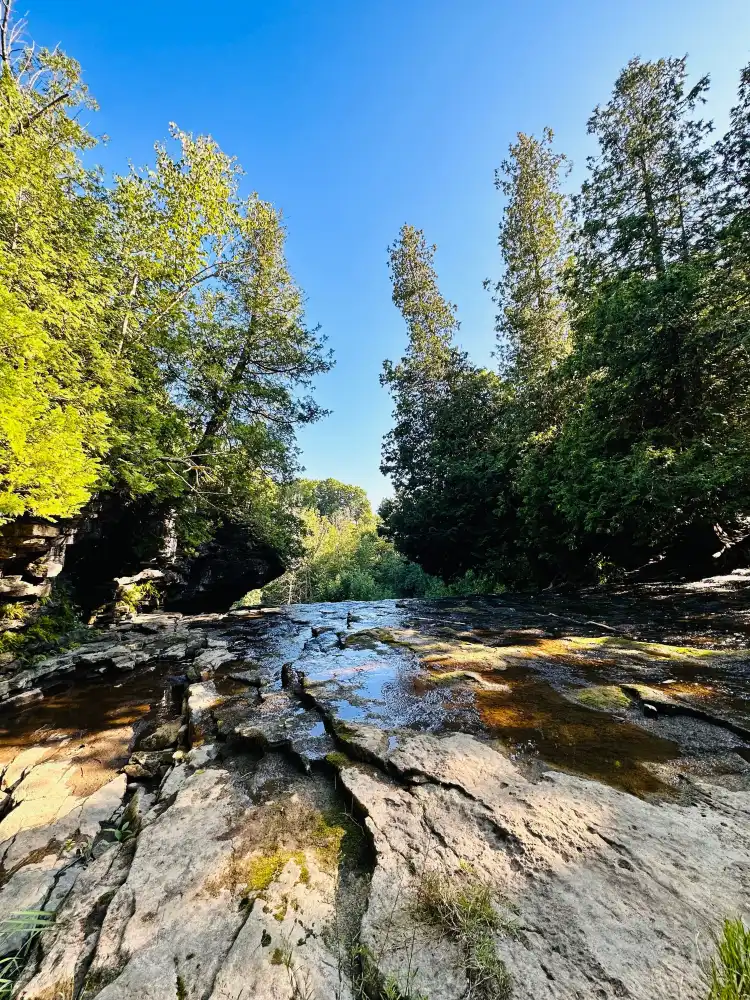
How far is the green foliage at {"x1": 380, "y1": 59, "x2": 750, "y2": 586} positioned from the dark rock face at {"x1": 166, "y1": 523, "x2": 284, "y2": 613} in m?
8.20

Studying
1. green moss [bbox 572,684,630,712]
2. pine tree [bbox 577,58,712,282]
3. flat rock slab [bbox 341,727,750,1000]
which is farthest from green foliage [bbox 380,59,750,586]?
flat rock slab [bbox 341,727,750,1000]

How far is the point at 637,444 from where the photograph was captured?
1175cm

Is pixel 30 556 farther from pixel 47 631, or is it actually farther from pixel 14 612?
pixel 47 631

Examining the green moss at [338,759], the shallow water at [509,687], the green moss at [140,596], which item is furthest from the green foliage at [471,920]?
the green moss at [140,596]

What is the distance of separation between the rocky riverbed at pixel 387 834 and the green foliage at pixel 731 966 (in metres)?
0.06

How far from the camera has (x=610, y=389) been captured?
1260 centimetres

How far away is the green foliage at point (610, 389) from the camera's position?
418 inches

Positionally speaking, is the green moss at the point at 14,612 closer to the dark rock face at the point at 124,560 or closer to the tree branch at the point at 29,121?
the dark rock face at the point at 124,560

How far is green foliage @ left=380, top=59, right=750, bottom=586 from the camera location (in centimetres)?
1062

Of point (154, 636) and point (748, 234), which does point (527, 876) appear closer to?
point (154, 636)

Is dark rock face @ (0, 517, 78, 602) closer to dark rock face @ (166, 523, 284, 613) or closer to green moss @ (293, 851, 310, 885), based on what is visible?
dark rock face @ (166, 523, 284, 613)

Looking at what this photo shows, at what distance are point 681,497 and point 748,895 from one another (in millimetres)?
11561

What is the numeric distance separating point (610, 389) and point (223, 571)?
60.3 feet

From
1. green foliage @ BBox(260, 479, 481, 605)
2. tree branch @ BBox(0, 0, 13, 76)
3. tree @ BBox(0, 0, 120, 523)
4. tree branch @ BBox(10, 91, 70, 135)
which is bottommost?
green foliage @ BBox(260, 479, 481, 605)
